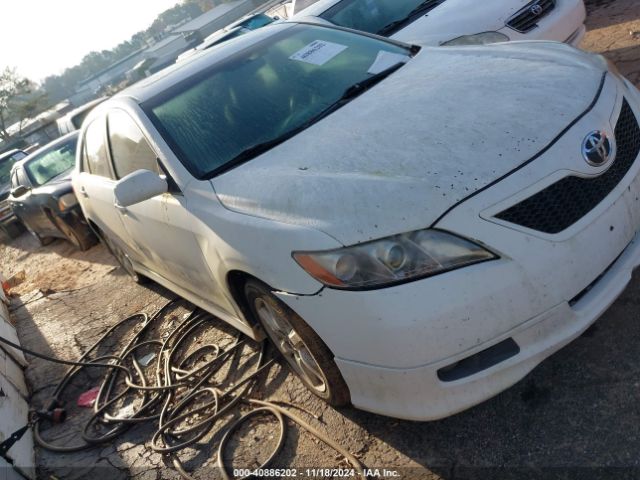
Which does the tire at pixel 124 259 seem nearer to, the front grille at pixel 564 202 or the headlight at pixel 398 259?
the headlight at pixel 398 259

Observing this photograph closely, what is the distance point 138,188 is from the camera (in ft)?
9.52

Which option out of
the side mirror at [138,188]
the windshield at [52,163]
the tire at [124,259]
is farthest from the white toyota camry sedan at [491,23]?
the windshield at [52,163]

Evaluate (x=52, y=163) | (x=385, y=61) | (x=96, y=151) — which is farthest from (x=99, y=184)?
(x=52, y=163)

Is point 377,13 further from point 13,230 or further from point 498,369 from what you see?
point 13,230

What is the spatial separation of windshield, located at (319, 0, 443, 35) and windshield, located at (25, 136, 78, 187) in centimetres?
462

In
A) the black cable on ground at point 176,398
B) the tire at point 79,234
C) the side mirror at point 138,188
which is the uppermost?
the side mirror at point 138,188

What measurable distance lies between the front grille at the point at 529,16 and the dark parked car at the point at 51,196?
5324mm

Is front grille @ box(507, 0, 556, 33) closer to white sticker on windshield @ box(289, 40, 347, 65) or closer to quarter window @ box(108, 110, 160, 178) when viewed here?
white sticker on windshield @ box(289, 40, 347, 65)

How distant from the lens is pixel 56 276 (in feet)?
25.2

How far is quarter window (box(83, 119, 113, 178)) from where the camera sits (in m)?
4.14

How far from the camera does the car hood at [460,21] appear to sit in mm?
5316

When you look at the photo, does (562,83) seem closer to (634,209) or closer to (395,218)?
(634,209)

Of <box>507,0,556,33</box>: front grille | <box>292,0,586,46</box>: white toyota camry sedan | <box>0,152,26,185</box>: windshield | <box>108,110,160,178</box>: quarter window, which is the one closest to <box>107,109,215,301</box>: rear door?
<box>108,110,160,178</box>: quarter window

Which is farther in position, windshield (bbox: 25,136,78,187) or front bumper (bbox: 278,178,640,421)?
→ windshield (bbox: 25,136,78,187)
